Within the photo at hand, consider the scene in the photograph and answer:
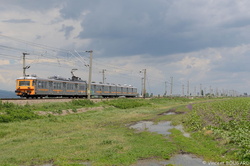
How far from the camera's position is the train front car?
38353mm

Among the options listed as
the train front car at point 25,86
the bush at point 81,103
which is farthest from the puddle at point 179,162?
the train front car at point 25,86

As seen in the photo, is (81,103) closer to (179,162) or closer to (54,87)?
(54,87)

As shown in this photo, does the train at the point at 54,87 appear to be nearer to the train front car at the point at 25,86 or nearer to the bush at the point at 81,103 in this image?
the train front car at the point at 25,86

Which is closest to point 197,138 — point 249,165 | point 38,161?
point 249,165

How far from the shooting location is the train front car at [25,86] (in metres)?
38.4

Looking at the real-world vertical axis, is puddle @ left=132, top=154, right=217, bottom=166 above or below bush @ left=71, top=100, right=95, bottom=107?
below

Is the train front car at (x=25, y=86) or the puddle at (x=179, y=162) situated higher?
the train front car at (x=25, y=86)

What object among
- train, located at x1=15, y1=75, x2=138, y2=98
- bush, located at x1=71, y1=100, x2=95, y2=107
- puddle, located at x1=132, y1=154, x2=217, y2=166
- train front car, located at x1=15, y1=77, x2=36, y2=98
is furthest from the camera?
train, located at x1=15, y1=75, x2=138, y2=98

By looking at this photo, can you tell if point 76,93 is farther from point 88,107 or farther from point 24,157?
point 24,157

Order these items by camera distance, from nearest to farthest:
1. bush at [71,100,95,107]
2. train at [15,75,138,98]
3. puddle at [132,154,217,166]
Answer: puddle at [132,154,217,166] < bush at [71,100,95,107] < train at [15,75,138,98]

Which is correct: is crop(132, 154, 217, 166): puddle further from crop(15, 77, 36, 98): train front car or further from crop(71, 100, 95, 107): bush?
crop(15, 77, 36, 98): train front car

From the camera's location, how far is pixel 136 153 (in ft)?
37.9

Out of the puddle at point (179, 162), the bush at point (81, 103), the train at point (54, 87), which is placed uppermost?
the train at point (54, 87)

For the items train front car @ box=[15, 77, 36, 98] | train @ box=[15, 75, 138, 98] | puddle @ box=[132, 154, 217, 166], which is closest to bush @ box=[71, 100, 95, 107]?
train @ box=[15, 75, 138, 98]
